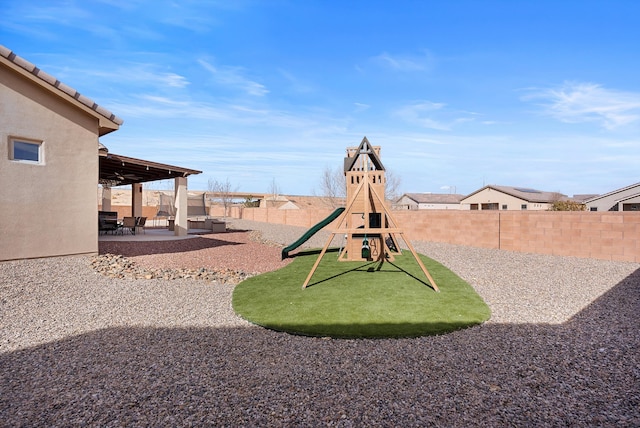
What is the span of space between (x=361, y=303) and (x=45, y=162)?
8780 millimetres

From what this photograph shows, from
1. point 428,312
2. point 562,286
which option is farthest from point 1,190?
point 562,286

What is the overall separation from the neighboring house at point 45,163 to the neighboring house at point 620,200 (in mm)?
28305

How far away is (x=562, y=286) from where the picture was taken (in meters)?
8.17

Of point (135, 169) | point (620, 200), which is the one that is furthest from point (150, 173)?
point (620, 200)

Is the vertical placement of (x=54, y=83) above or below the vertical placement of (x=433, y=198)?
above

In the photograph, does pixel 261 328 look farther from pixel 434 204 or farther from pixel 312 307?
pixel 434 204

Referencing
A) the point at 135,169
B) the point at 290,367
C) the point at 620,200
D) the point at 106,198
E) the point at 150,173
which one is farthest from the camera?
the point at 620,200

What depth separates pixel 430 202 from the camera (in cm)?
4522

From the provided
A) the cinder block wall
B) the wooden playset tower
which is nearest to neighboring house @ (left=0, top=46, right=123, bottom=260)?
the wooden playset tower

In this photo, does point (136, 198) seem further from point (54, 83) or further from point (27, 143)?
point (54, 83)

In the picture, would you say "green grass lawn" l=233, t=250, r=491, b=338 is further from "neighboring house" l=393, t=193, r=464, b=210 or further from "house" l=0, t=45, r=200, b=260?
"neighboring house" l=393, t=193, r=464, b=210

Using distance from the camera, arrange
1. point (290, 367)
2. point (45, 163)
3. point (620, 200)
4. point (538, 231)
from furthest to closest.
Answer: point (620, 200)
point (538, 231)
point (45, 163)
point (290, 367)

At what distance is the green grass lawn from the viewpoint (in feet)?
17.5

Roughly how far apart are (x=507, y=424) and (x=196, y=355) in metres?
3.40
